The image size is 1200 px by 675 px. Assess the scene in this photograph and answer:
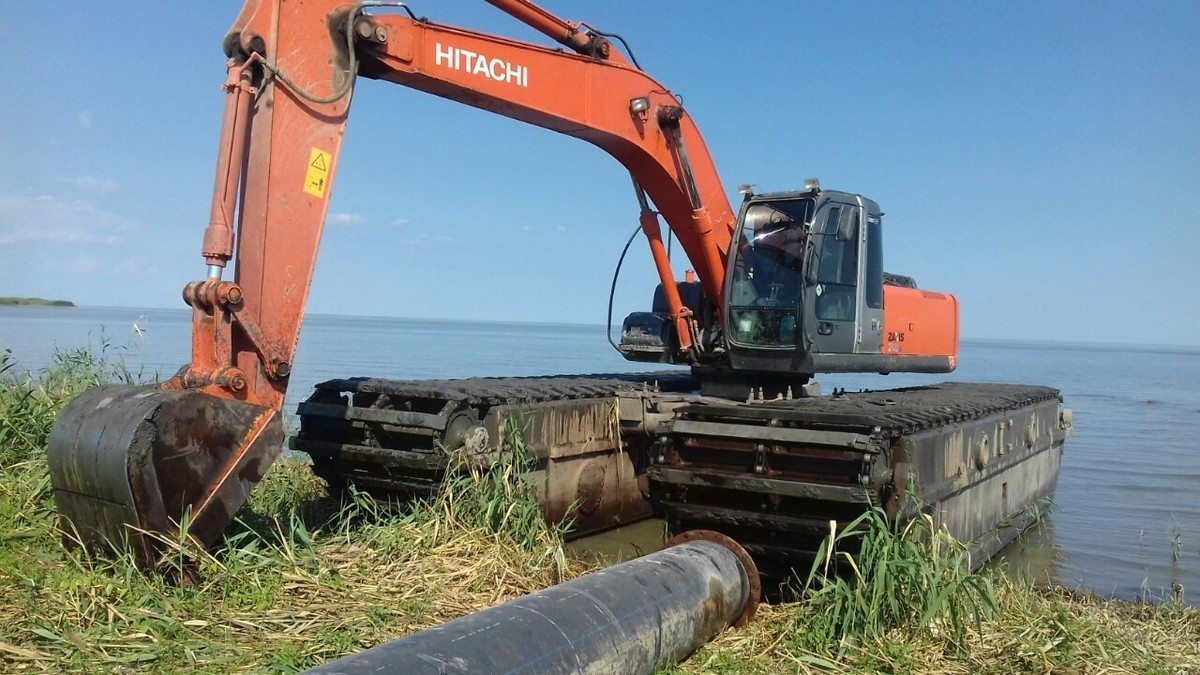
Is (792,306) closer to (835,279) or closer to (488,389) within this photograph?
(835,279)

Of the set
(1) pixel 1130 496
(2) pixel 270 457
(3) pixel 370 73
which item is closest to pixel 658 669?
(2) pixel 270 457

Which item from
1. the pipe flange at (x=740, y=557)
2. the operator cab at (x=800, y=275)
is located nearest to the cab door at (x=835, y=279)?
the operator cab at (x=800, y=275)

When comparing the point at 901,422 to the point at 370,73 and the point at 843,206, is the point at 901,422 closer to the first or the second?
the point at 843,206

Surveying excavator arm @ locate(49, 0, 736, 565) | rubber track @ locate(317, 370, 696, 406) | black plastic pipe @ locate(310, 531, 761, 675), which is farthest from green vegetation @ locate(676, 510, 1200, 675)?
excavator arm @ locate(49, 0, 736, 565)

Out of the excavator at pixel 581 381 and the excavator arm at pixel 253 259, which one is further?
the excavator at pixel 581 381

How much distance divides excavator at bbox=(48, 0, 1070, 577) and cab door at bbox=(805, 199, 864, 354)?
1.0 inches

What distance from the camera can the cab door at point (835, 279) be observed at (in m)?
8.21

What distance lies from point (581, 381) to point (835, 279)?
2412mm

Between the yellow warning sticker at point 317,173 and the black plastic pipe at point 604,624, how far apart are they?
2743 millimetres

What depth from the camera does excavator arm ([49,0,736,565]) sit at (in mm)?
4758

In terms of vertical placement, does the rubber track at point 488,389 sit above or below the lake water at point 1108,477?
above

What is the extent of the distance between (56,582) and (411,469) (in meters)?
2.30

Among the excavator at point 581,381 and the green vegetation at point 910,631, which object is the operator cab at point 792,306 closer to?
the excavator at point 581,381

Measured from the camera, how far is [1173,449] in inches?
682
